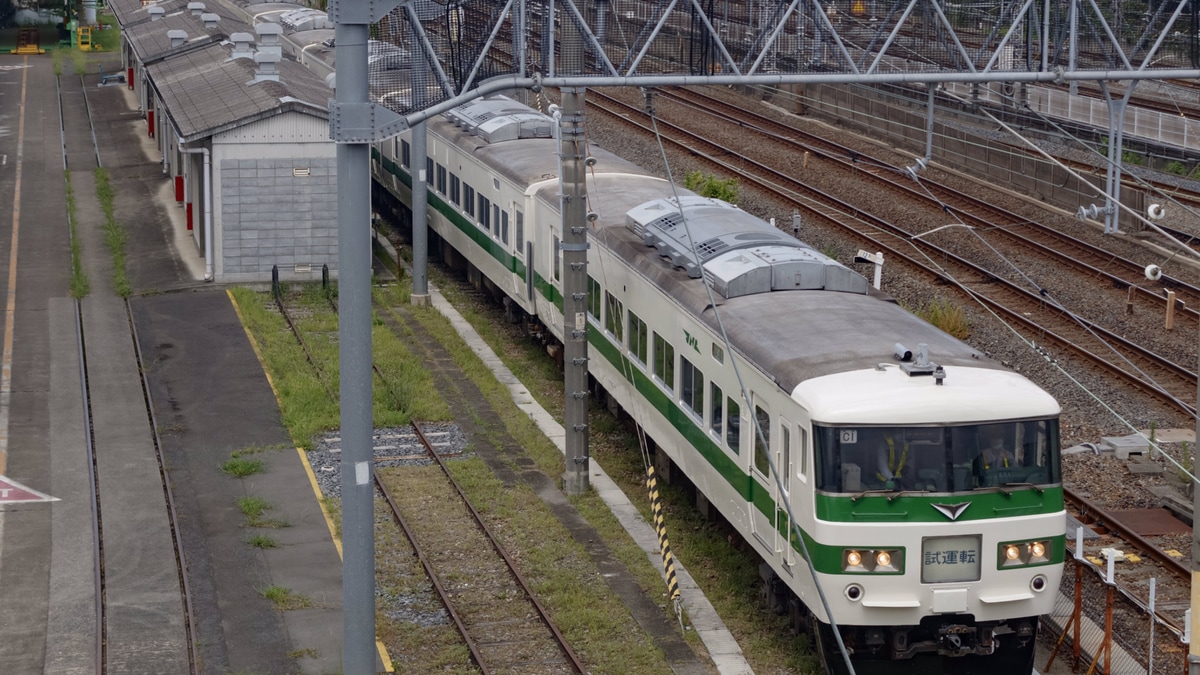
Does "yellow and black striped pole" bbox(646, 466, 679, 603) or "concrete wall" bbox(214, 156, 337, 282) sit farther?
"concrete wall" bbox(214, 156, 337, 282)

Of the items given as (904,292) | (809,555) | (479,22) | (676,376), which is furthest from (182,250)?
(809,555)

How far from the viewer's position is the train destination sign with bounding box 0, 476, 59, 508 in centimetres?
A: 1580

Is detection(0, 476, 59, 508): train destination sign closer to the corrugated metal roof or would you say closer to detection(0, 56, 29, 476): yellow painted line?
detection(0, 56, 29, 476): yellow painted line

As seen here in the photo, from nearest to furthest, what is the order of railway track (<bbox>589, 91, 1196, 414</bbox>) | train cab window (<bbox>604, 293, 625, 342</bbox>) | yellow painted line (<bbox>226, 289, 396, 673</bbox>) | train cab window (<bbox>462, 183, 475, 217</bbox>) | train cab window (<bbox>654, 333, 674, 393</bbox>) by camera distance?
yellow painted line (<bbox>226, 289, 396, 673</bbox>) < train cab window (<bbox>654, 333, 674, 393</bbox>) < train cab window (<bbox>604, 293, 625, 342</bbox>) < railway track (<bbox>589, 91, 1196, 414</bbox>) < train cab window (<bbox>462, 183, 475, 217</bbox>)

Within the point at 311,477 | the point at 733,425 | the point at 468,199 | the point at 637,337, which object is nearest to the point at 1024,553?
the point at 733,425

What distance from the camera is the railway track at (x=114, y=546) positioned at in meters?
12.2

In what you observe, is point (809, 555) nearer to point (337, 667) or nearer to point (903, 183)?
point (337, 667)

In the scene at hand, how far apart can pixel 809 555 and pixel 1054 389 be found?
8.98 m

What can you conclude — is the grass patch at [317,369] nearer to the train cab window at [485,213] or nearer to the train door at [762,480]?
the train cab window at [485,213]

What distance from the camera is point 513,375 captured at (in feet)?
69.3

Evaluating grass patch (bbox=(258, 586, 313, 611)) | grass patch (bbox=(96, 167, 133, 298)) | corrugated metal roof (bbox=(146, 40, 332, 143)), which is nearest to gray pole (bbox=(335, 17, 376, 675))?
grass patch (bbox=(258, 586, 313, 611))

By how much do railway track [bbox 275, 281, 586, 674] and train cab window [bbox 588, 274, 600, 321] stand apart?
243 cm

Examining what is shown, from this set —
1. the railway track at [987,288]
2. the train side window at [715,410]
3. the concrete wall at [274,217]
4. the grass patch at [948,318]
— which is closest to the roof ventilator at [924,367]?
the train side window at [715,410]

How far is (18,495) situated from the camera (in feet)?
52.3
